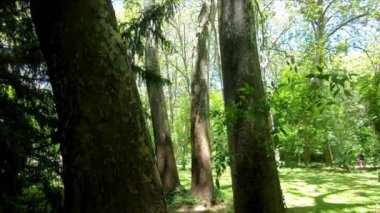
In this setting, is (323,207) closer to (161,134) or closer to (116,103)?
(161,134)

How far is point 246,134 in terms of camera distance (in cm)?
417

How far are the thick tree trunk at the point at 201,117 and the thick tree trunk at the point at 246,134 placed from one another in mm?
7333

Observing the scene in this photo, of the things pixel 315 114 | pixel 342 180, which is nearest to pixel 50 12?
pixel 315 114

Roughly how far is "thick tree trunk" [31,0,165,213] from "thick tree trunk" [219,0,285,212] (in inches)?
82.2

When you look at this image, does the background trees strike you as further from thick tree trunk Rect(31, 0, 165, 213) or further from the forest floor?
the forest floor

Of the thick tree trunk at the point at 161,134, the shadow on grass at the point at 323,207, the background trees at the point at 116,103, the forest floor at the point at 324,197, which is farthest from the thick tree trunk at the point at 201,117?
the shadow on grass at the point at 323,207

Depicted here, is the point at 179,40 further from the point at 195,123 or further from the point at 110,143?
the point at 110,143

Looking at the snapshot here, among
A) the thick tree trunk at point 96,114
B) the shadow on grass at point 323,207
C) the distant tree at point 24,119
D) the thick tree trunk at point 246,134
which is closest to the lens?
the thick tree trunk at point 96,114

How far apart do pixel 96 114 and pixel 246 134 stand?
2.53 metres

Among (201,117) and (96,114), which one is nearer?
(96,114)

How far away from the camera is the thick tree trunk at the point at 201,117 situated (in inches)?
461

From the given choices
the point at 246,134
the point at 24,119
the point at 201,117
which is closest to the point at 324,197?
the point at 201,117

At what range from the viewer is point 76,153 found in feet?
6.13

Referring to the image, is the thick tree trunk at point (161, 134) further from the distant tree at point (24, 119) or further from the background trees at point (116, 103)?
the distant tree at point (24, 119)
